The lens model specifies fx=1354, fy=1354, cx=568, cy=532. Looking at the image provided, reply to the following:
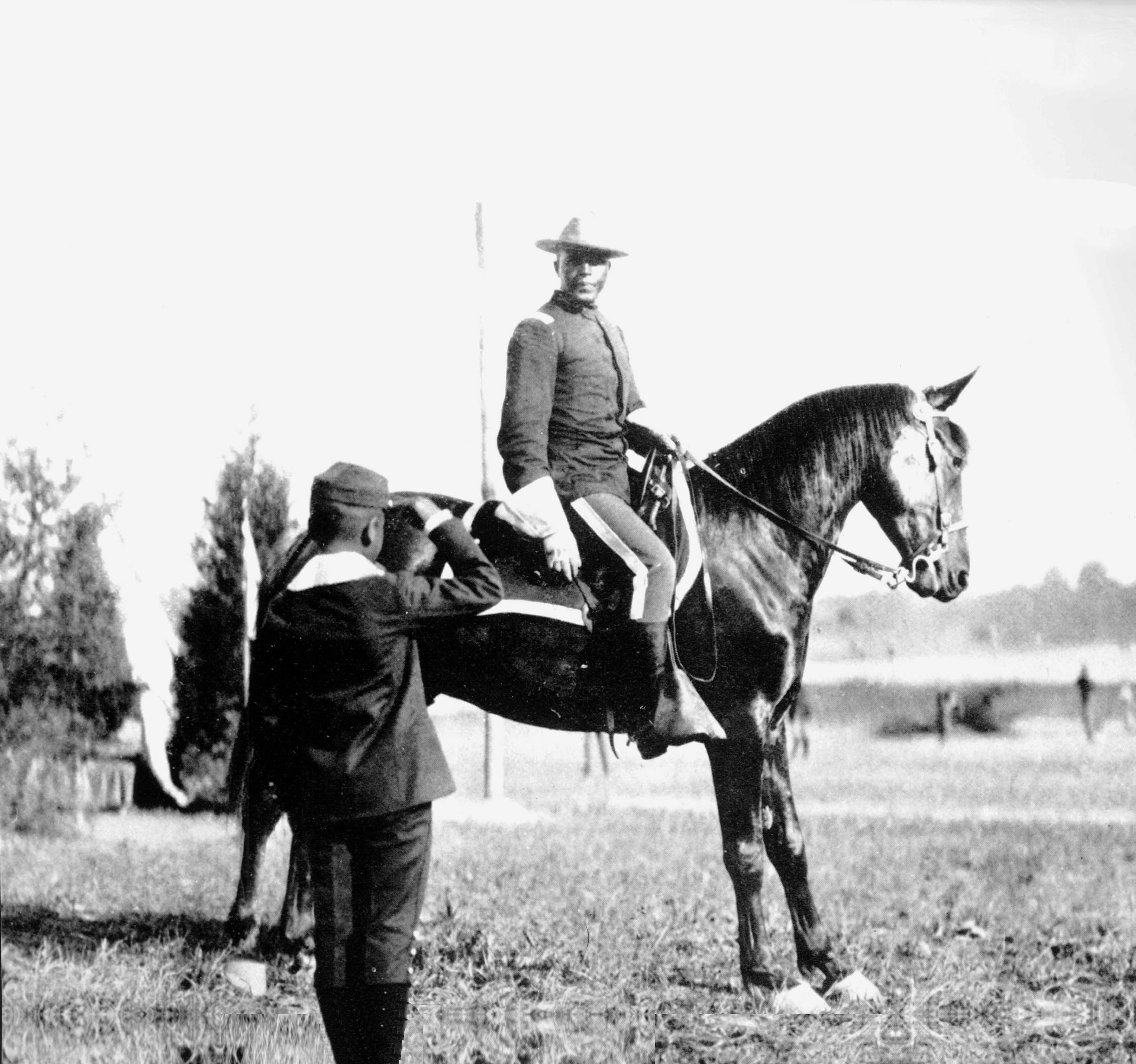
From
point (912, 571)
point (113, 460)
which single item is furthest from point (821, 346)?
point (113, 460)

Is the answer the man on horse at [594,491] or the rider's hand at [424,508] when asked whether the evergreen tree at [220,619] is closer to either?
the rider's hand at [424,508]

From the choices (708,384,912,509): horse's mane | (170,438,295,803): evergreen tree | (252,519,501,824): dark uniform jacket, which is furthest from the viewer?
(708,384,912,509): horse's mane

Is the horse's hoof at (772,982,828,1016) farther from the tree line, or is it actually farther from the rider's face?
the rider's face

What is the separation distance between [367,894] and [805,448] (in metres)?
2.03

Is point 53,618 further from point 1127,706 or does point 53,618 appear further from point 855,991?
point 1127,706

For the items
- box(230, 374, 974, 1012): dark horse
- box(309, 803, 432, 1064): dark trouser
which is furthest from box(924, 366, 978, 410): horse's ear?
box(309, 803, 432, 1064): dark trouser

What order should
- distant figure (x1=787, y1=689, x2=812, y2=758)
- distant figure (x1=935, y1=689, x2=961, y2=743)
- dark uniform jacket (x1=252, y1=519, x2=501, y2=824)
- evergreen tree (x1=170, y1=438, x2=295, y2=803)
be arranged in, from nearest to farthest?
dark uniform jacket (x1=252, y1=519, x2=501, y2=824)
evergreen tree (x1=170, y1=438, x2=295, y2=803)
distant figure (x1=787, y1=689, x2=812, y2=758)
distant figure (x1=935, y1=689, x2=961, y2=743)

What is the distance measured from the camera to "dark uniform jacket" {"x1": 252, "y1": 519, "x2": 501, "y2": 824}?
131 inches

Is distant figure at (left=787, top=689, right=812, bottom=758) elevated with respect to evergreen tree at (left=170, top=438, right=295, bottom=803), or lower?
lower

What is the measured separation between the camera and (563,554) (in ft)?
13.0

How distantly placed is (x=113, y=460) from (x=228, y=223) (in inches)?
32.3

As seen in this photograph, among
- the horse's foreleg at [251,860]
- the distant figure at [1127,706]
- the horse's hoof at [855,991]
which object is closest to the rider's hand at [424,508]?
the horse's foreleg at [251,860]

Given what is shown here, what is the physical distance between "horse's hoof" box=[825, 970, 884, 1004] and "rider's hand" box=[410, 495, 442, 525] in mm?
1968

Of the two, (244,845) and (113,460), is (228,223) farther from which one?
(244,845)
